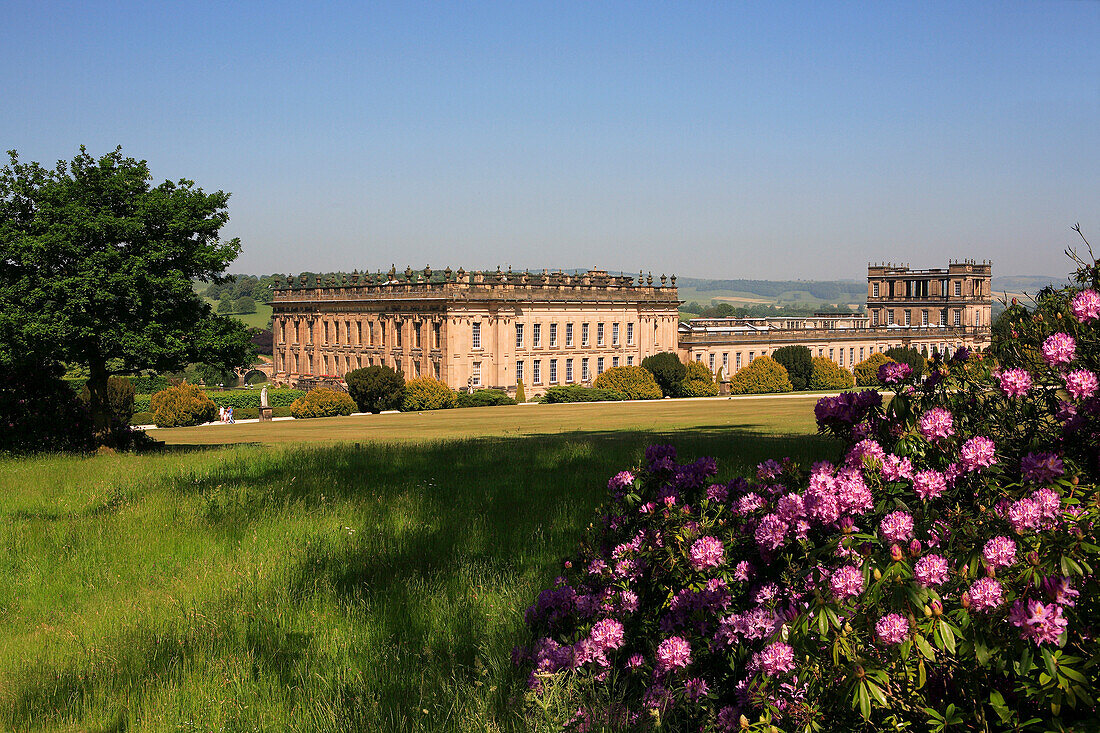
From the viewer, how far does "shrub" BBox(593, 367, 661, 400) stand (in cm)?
7081

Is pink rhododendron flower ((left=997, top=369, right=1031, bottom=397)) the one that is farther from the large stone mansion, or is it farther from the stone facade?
the stone facade

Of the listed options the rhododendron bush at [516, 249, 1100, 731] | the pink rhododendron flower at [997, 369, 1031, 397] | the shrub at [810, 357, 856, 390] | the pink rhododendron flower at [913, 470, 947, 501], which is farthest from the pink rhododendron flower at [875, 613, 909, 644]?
the shrub at [810, 357, 856, 390]

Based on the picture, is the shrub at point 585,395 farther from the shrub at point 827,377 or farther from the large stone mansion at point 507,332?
the shrub at point 827,377

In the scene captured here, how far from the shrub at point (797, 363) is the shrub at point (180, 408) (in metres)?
51.6

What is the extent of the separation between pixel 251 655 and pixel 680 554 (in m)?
2.93

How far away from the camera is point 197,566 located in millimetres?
7793

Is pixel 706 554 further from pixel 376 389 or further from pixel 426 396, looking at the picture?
pixel 426 396

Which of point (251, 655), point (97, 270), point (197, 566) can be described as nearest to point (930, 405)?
point (251, 655)

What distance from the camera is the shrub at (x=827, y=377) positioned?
85.2 metres

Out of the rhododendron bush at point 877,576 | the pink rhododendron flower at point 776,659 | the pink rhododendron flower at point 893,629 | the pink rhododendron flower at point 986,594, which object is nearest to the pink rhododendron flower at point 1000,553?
the rhododendron bush at point 877,576

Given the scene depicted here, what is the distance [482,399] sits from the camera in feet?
222

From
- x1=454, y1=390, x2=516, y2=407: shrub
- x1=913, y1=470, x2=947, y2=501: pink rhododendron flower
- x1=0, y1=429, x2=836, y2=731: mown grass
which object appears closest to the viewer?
x1=913, y1=470, x2=947, y2=501: pink rhododendron flower

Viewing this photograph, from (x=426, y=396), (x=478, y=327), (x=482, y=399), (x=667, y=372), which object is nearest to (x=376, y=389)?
(x=426, y=396)

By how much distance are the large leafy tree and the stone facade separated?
53847 mm
